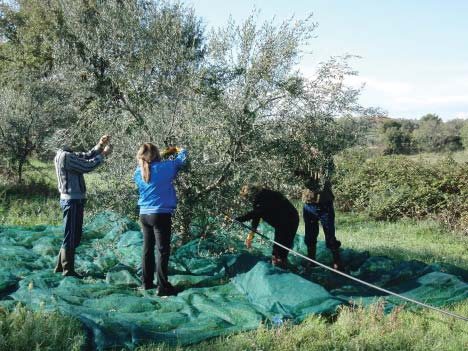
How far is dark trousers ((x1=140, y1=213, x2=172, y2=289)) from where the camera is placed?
562 cm

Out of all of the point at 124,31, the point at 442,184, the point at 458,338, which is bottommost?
the point at 458,338

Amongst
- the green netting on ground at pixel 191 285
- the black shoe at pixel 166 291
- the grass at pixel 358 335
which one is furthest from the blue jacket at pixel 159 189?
the grass at pixel 358 335

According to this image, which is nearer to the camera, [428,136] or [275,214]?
[275,214]

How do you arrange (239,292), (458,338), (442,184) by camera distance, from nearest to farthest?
(458,338) → (239,292) → (442,184)

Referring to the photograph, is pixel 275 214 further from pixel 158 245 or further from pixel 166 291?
pixel 166 291

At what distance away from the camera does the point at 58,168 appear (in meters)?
6.33

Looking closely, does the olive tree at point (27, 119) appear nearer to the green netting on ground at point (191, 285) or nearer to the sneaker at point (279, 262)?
the green netting on ground at point (191, 285)

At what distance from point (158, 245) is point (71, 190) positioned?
1508 millimetres

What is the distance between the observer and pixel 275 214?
6.67 meters

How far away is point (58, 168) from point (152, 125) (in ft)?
4.34

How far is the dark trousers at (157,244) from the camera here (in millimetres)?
5617

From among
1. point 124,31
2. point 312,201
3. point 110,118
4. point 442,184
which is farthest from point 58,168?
point 442,184

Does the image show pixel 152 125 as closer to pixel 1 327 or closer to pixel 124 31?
pixel 124 31

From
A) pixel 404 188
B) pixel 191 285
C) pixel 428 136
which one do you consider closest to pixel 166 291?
pixel 191 285
